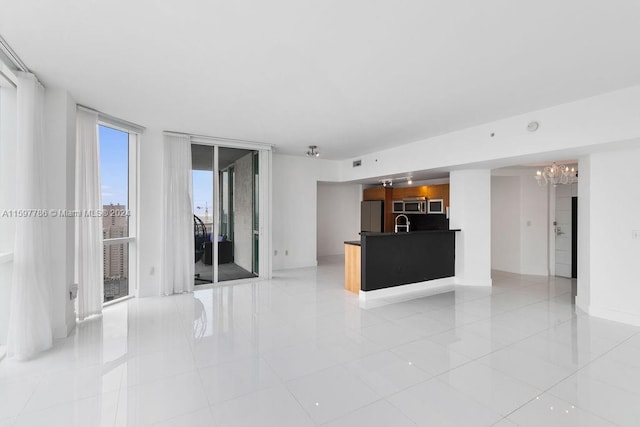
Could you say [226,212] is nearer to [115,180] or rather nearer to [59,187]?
[115,180]

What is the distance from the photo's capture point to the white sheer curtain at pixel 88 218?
376 centimetres

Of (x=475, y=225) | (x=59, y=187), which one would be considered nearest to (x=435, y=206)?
(x=475, y=225)

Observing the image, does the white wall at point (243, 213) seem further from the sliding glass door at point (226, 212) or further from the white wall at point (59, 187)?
the white wall at point (59, 187)

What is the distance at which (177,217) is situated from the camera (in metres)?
5.20

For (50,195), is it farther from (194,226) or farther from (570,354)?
(570,354)

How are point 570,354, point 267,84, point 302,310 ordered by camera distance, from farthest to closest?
point 302,310, point 267,84, point 570,354

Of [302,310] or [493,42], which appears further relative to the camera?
[302,310]

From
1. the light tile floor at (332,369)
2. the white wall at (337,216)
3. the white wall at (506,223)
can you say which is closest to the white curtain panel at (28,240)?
the light tile floor at (332,369)

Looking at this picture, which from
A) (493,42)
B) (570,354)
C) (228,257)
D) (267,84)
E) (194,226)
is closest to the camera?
(493,42)

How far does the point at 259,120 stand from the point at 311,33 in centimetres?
240

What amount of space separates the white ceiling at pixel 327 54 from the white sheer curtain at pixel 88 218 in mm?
370

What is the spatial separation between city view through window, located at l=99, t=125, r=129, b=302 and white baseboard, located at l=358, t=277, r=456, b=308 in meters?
3.99

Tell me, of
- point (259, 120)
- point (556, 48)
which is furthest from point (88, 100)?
point (556, 48)

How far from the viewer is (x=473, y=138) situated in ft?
15.8
